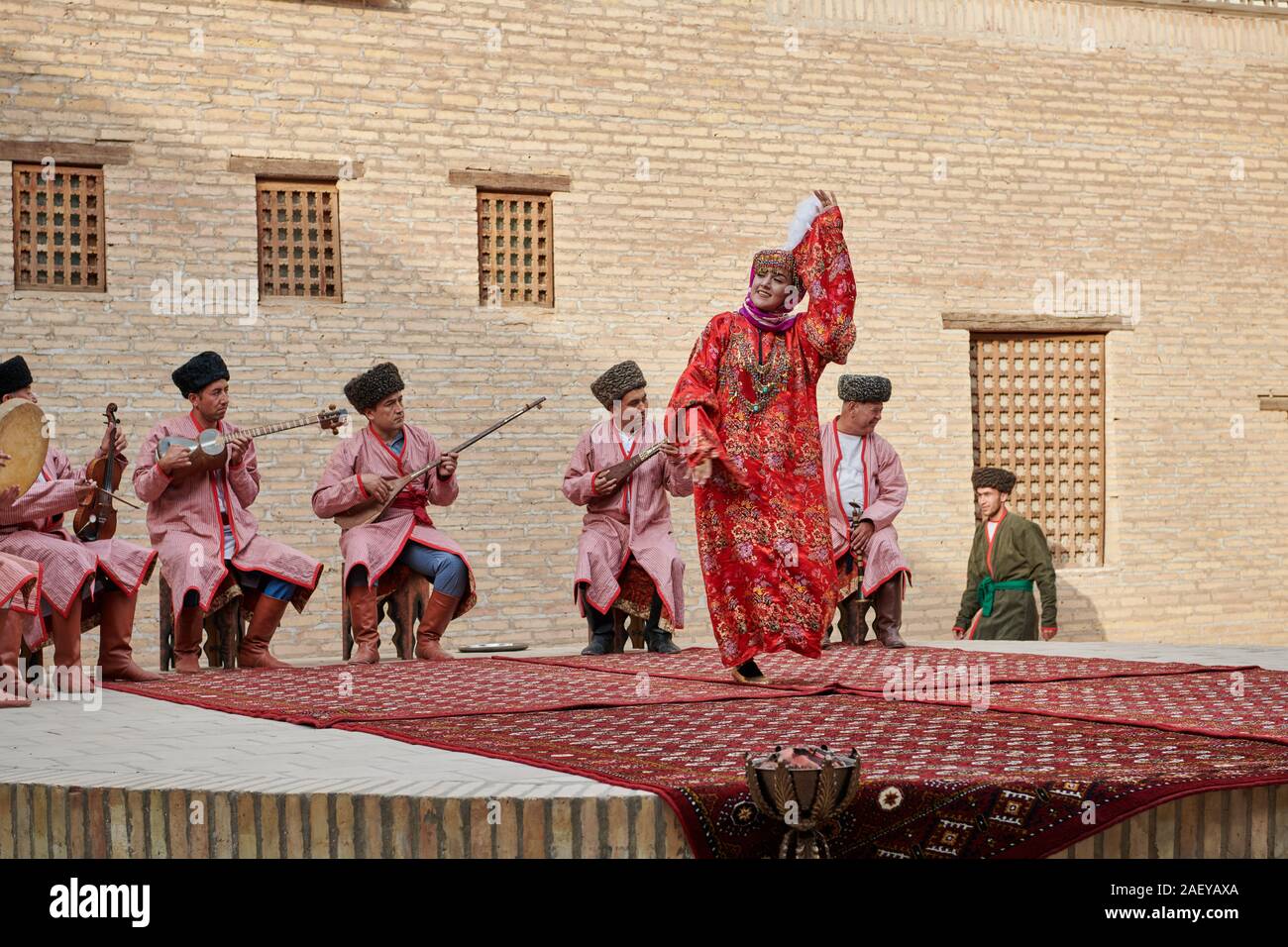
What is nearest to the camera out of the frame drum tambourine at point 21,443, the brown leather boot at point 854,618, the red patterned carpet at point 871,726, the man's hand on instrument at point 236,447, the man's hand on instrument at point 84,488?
the red patterned carpet at point 871,726

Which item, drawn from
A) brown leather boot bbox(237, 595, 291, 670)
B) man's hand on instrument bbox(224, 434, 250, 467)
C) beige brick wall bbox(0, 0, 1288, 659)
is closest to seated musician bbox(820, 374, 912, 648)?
brown leather boot bbox(237, 595, 291, 670)

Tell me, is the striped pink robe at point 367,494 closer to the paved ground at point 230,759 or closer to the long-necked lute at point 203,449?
the long-necked lute at point 203,449

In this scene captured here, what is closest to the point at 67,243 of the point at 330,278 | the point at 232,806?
the point at 330,278

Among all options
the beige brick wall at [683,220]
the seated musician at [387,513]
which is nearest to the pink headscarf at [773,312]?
the seated musician at [387,513]

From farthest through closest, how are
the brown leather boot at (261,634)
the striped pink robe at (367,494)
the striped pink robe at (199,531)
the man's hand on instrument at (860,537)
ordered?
the man's hand on instrument at (860,537), the striped pink robe at (367,494), the brown leather boot at (261,634), the striped pink robe at (199,531)

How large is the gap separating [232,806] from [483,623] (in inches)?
336

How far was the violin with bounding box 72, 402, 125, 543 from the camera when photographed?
27.2 feet

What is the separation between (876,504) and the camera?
976 centimetres

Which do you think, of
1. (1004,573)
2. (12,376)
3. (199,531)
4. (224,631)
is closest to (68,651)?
(199,531)

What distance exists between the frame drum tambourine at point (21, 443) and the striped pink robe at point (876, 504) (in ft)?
13.6

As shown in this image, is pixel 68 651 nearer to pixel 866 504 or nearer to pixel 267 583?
pixel 267 583

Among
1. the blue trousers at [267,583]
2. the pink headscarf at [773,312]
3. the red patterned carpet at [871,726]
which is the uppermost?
the pink headscarf at [773,312]

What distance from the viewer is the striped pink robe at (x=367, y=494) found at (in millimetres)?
9039

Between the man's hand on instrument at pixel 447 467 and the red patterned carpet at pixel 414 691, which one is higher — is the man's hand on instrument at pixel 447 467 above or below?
above
